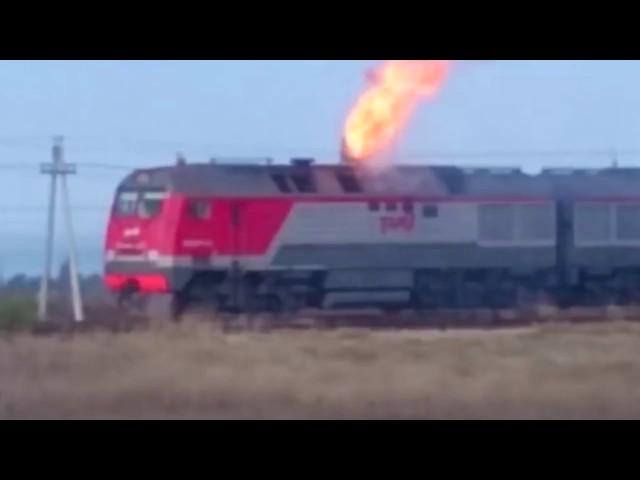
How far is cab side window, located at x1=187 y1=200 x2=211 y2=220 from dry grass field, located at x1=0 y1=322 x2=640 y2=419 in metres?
9.69

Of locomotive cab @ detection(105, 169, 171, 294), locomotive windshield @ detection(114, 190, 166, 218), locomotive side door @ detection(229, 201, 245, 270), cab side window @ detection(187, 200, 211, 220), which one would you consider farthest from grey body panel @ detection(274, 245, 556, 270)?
locomotive windshield @ detection(114, 190, 166, 218)

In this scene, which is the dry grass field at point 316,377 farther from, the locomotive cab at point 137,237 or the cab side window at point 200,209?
the cab side window at point 200,209

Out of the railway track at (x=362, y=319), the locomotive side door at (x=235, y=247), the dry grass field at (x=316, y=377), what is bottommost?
the dry grass field at (x=316, y=377)

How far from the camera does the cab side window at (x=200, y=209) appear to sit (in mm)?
38250

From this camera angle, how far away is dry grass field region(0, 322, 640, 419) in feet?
56.0

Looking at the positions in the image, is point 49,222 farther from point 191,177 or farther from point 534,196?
point 534,196

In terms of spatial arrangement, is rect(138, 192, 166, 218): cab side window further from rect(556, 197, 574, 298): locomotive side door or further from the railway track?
rect(556, 197, 574, 298): locomotive side door

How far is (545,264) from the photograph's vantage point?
42500 mm

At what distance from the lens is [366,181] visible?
131 ft

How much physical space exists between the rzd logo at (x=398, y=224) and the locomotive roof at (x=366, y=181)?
622mm

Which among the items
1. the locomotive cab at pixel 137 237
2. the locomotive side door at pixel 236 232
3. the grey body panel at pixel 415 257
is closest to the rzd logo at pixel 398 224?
the grey body panel at pixel 415 257

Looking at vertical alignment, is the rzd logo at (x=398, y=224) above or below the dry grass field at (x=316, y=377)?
above
